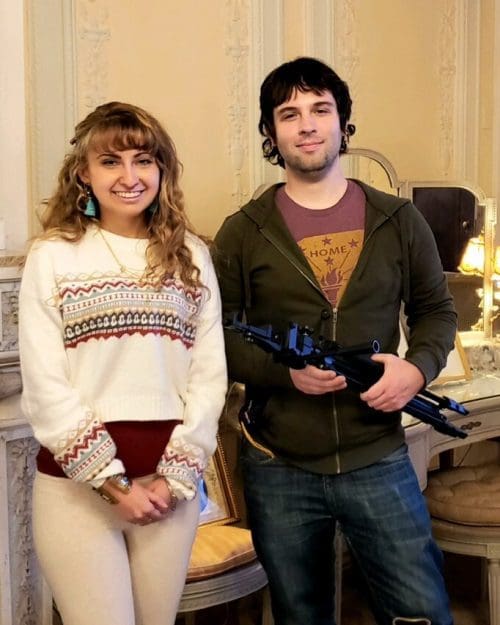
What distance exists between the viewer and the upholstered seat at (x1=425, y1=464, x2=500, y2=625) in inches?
93.7

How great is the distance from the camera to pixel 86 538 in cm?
141

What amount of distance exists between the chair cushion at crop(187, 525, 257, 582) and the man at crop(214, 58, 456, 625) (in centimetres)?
34

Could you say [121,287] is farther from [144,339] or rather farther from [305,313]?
[305,313]

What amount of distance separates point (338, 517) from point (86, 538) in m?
0.46

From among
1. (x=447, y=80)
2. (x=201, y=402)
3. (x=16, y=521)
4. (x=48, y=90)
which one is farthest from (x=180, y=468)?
(x=447, y=80)

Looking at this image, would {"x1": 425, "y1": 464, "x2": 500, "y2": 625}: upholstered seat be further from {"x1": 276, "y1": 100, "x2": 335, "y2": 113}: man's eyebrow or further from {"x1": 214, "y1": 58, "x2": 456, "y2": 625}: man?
{"x1": 276, "y1": 100, "x2": 335, "y2": 113}: man's eyebrow

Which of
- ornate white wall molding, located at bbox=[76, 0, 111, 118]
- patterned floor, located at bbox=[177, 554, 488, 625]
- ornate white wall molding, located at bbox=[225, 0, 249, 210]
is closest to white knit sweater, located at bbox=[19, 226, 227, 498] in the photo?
ornate white wall molding, located at bbox=[76, 0, 111, 118]

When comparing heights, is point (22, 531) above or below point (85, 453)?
below

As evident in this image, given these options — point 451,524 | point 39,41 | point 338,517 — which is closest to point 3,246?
point 39,41

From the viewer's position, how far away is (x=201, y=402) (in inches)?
58.7

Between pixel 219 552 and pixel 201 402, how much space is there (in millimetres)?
693

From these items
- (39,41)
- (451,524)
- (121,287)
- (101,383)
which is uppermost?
(39,41)

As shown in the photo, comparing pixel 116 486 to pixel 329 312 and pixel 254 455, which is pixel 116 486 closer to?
pixel 254 455

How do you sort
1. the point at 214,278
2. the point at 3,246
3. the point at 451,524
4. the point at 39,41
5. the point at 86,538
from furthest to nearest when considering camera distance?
the point at 451,524 → the point at 39,41 → the point at 3,246 → the point at 214,278 → the point at 86,538
